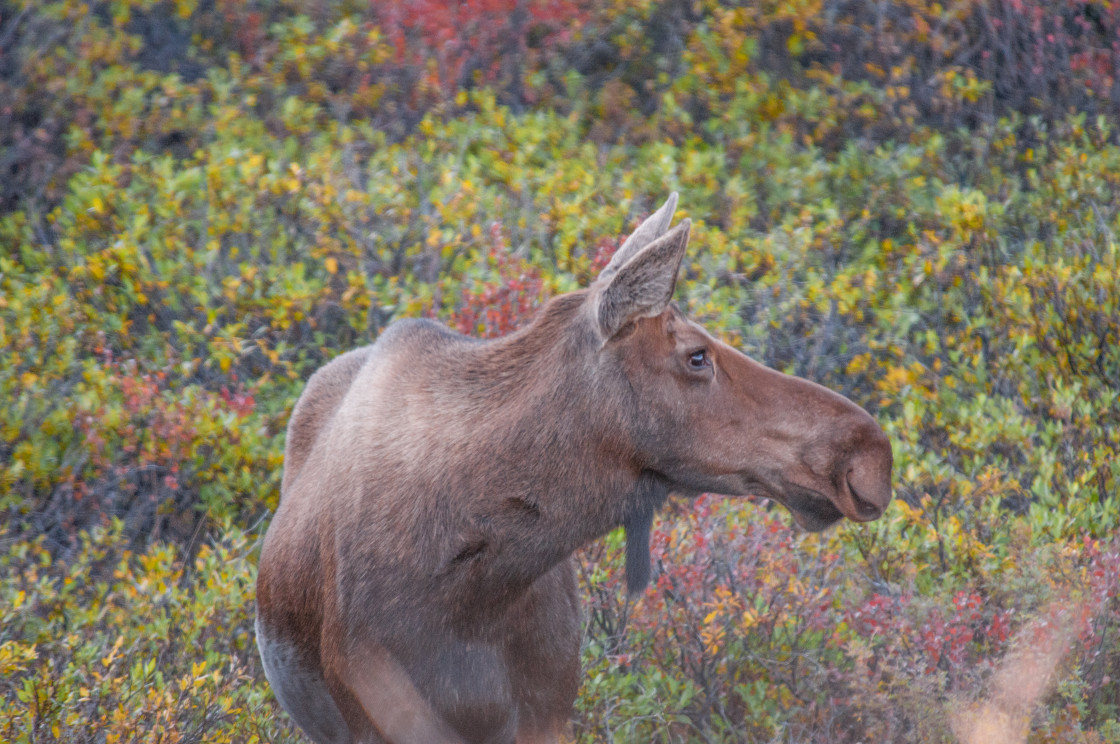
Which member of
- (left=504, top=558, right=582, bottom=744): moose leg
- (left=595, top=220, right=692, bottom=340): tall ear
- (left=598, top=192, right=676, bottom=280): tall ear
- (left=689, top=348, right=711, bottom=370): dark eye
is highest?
(left=595, top=220, right=692, bottom=340): tall ear

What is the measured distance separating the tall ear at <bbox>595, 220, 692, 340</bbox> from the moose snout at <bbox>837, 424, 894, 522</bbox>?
0.75 metres

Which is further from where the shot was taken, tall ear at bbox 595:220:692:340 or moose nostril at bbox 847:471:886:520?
moose nostril at bbox 847:471:886:520

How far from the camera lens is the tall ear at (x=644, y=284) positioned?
3631mm

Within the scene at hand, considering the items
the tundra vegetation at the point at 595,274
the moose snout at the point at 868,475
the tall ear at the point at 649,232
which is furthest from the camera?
the tundra vegetation at the point at 595,274

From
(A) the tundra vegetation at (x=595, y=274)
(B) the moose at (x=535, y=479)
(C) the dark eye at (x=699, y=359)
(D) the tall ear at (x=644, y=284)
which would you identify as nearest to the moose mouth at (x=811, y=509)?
(B) the moose at (x=535, y=479)

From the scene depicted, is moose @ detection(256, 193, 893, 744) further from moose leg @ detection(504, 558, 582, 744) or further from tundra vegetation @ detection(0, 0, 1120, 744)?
tundra vegetation @ detection(0, 0, 1120, 744)

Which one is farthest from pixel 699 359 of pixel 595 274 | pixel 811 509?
pixel 595 274

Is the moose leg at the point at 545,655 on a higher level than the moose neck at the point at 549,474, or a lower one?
lower

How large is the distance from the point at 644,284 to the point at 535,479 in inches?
27.0

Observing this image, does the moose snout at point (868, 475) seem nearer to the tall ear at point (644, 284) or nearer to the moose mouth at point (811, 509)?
the moose mouth at point (811, 509)

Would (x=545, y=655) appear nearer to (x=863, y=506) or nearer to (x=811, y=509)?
(x=811, y=509)

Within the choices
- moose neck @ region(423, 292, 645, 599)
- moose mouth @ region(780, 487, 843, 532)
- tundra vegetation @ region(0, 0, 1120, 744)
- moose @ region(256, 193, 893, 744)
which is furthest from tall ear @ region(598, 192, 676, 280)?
tundra vegetation @ region(0, 0, 1120, 744)

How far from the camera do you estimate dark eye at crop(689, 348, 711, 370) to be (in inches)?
152

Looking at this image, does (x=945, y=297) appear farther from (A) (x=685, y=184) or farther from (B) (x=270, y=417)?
(B) (x=270, y=417)
